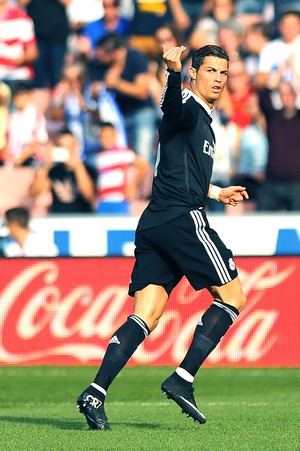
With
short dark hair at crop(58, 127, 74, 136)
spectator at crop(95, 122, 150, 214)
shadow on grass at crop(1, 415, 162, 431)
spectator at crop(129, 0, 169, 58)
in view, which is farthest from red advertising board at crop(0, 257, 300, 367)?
spectator at crop(129, 0, 169, 58)

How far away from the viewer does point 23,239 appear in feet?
43.5

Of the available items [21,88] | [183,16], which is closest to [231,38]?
[183,16]

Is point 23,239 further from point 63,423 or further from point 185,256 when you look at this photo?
point 185,256

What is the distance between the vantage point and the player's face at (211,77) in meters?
6.73

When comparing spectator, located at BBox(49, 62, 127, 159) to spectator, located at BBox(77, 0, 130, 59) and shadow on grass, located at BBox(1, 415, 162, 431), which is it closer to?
spectator, located at BBox(77, 0, 130, 59)

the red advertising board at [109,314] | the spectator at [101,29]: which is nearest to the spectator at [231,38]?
the spectator at [101,29]

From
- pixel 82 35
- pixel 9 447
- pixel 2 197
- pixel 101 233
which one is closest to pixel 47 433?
pixel 9 447

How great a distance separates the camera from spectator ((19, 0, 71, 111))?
52.2 ft

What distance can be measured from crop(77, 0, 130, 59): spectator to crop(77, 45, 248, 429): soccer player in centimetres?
916

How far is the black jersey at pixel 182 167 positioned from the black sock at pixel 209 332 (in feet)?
1.94

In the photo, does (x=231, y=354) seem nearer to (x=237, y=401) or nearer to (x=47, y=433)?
(x=237, y=401)

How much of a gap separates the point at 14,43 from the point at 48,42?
0.56 m

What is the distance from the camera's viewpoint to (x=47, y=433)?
671cm

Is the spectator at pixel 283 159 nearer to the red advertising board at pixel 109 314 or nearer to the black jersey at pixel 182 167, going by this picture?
the red advertising board at pixel 109 314
